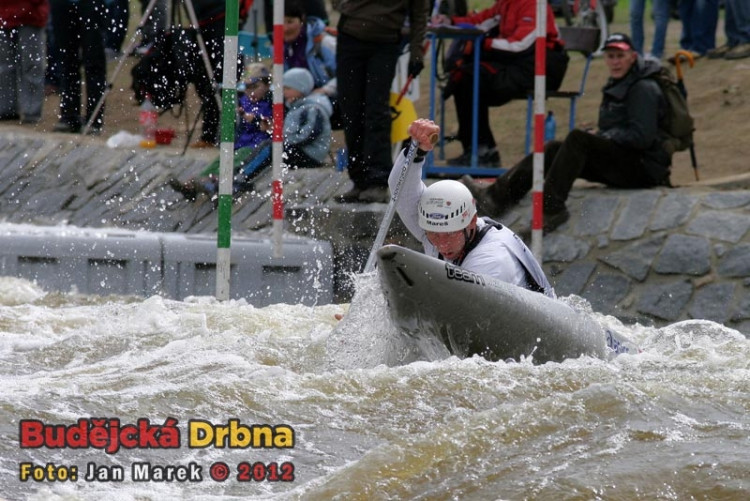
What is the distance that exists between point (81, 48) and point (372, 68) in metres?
4.59

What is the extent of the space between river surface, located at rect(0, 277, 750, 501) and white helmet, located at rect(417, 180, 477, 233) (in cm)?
46

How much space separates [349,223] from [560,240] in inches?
64.1

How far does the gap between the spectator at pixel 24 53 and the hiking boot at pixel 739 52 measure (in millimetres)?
7070

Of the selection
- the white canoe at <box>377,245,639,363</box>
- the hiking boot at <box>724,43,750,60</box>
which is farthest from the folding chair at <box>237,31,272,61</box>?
the white canoe at <box>377,245,639,363</box>

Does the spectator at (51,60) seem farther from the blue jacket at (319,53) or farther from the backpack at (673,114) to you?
the backpack at (673,114)

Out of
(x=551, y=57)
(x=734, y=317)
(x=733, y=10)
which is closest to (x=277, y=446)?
(x=734, y=317)

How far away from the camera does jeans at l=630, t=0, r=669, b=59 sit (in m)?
15.3

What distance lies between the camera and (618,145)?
10117 millimetres

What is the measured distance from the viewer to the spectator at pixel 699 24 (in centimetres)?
1513

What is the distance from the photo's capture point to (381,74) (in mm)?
10312

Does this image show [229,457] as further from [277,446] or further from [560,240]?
[560,240]

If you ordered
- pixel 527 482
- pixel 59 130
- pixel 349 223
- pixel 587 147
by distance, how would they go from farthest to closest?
1. pixel 59 130
2. pixel 349 223
3. pixel 587 147
4. pixel 527 482

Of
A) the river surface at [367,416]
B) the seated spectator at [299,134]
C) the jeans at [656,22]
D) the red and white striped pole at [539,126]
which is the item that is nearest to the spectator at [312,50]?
the seated spectator at [299,134]

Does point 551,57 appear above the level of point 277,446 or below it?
above
